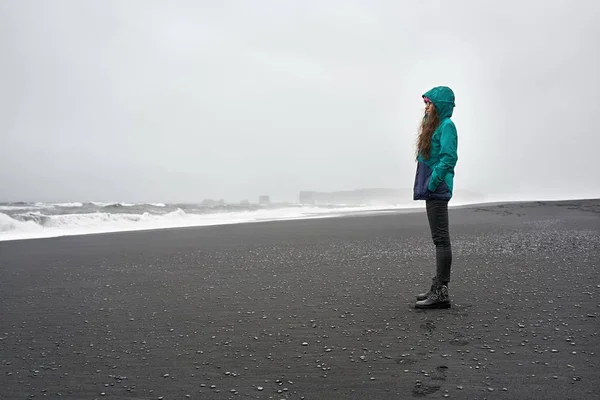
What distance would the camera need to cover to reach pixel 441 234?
163 inches

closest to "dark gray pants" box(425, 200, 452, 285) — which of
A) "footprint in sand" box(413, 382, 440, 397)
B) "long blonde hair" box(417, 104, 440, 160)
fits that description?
"long blonde hair" box(417, 104, 440, 160)

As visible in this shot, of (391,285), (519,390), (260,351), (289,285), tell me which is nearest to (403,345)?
(519,390)

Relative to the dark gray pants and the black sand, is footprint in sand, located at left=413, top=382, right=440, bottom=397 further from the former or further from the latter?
the dark gray pants

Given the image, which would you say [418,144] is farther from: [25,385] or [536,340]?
[25,385]

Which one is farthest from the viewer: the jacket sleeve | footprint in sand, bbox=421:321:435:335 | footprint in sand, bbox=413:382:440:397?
the jacket sleeve

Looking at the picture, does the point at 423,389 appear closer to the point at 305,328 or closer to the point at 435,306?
the point at 305,328

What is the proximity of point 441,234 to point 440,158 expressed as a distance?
2.60 ft

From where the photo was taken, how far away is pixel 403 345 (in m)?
2.93

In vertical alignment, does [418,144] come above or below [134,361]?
above

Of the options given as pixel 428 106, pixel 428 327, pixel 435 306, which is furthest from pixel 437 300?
pixel 428 106

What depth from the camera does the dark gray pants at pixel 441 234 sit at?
404 cm

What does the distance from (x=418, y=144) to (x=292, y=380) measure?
9.41 feet

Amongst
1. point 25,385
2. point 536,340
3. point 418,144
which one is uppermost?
point 418,144

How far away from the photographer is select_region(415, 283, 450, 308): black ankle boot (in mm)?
3836
